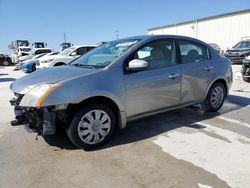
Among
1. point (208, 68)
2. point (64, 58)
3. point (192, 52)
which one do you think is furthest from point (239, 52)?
point (192, 52)

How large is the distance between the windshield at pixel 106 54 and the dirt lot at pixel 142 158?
1.22 meters

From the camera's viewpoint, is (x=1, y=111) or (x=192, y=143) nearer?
(x=192, y=143)

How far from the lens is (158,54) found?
163 inches

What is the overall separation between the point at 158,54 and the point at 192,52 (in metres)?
0.90

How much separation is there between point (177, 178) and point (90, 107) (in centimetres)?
145

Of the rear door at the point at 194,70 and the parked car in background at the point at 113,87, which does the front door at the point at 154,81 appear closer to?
the parked car in background at the point at 113,87

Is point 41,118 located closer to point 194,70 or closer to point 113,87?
point 113,87

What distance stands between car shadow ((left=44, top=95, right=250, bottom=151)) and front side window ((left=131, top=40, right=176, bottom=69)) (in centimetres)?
110

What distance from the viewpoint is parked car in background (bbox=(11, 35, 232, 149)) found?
3.20 meters

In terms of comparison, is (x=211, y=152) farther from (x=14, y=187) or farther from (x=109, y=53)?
(x=14, y=187)

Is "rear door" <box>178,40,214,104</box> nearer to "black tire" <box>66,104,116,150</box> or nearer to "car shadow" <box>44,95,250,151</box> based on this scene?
"car shadow" <box>44,95,250,151</box>

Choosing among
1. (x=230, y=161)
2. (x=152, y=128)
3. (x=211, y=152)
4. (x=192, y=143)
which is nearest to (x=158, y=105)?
(x=152, y=128)

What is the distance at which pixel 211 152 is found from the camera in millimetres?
3361

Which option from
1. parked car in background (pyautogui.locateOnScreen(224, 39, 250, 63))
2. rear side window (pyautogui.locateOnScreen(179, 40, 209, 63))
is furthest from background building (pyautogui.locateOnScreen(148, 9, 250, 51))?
rear side window (pyautogui.locateOnScreen(179, 40, 209, 63))
